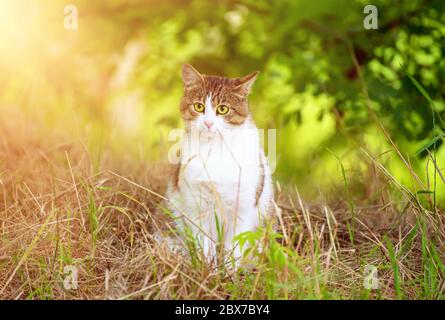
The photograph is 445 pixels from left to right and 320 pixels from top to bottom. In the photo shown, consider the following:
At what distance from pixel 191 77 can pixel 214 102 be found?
178 mm

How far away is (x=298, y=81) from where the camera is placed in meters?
3.64

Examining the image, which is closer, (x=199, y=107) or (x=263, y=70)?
(x=199, y=107)

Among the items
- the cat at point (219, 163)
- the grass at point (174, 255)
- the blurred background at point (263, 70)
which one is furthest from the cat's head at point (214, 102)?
the blurred background at point (263, 70)

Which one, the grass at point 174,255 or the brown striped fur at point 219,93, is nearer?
the grass at point 174,255

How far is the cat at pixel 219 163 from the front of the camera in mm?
2342

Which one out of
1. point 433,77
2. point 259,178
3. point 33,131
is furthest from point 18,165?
point 433,77

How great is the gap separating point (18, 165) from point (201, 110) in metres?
1.14

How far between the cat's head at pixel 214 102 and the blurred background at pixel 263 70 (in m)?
0.64

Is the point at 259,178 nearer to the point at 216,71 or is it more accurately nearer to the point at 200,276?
the point at 200,276

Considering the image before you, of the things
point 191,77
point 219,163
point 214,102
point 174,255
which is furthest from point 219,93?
point 174,255

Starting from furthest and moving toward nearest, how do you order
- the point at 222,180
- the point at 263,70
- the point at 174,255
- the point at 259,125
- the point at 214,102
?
1. the point at 263,70
2. the point at 259,125
3. the point at 214,102
4. the point at 222,180
5. the point at 174,255

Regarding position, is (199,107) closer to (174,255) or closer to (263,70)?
(174,255)

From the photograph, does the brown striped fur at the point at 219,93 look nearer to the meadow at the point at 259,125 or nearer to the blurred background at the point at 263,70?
the meadow at the point at 259,125

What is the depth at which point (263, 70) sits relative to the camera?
156 inches
